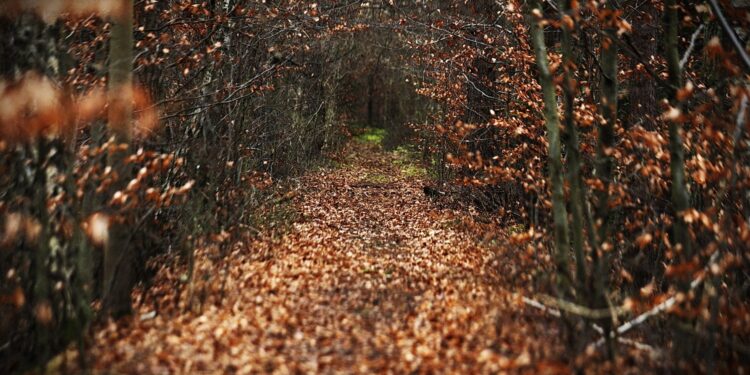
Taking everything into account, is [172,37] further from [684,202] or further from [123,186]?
[684,202]

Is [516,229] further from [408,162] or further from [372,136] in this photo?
[372,136]

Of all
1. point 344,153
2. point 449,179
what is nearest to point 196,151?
point 449,179

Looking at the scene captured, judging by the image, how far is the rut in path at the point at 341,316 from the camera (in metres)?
4.42

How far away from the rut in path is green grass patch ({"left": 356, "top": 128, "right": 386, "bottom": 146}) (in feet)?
55.8

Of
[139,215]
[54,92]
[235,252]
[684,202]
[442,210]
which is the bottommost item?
[442,210]

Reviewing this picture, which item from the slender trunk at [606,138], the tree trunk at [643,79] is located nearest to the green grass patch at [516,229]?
the tree trunk at [643,79]

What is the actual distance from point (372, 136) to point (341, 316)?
21.8m

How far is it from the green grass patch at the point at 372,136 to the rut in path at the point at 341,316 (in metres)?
17.0

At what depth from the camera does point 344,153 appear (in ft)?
70.8

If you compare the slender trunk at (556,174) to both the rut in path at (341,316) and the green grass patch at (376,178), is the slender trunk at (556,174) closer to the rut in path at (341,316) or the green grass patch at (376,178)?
the rut in path at (341,316)

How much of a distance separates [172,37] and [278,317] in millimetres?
5242

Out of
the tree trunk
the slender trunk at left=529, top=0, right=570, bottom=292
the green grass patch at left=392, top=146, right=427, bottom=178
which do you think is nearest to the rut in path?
the slender trunk at left=529, top=0, right=570, bottom=292

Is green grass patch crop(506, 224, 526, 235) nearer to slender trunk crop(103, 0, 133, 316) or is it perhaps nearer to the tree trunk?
the tree trunk

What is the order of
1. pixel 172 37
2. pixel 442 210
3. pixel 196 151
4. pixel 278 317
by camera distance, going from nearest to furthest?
pixel 278 317
pixel 196 151
pixel 172 37
pixel 442 210
